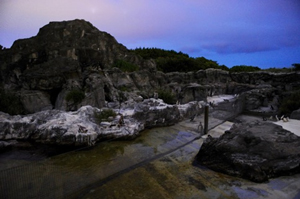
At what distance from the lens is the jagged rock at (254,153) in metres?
4.20

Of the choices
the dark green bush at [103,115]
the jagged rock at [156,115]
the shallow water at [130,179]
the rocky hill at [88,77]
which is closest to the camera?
the shallow water at [130,179]

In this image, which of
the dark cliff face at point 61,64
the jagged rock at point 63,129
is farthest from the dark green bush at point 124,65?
the jagged rock at point 63,129

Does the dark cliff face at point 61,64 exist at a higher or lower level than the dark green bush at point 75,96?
higher

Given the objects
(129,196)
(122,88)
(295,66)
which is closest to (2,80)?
(122,88)

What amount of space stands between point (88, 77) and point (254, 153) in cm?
1143

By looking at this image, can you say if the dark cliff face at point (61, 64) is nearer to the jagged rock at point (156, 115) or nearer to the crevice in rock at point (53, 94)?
the crevice in rock at point (53, 94)

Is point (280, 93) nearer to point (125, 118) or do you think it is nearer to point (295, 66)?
point (295, 66)

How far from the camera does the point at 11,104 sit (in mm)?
10000

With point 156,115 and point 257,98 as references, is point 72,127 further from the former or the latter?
point 257,98

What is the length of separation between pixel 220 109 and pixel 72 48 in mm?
14706

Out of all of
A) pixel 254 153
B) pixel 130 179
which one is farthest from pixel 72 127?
pixel 254 153

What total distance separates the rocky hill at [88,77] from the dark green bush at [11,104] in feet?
0.37

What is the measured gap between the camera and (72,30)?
19828 mm

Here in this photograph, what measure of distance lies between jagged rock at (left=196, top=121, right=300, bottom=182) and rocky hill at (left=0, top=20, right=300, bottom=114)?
27.0 ft
